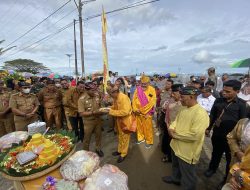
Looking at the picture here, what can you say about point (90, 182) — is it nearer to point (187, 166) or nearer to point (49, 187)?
point (49, 187)

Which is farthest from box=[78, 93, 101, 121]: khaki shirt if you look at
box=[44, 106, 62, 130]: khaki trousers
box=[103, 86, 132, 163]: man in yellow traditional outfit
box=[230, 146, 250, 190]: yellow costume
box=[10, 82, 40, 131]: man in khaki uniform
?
box=[230, 146, 250, 190]: yellow costume

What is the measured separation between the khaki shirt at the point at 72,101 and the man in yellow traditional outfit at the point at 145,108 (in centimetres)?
182

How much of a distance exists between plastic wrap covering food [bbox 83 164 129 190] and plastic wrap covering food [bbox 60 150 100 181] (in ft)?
0.32

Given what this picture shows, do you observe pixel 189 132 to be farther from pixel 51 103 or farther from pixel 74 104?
pixel 51 103

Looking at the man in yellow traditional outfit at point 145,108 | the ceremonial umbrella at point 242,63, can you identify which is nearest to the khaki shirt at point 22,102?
the man in yellow traditional outfit at point 145,108

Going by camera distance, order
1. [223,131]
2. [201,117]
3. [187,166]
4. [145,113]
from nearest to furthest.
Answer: [201,117] < [187,166] < [223,131] < [145,113]

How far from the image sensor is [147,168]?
3959 millimetres

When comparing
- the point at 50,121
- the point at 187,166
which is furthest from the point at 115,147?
the point at 187,166

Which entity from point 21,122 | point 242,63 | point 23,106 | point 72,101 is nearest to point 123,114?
point 72,101

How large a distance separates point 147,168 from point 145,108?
4.93ft

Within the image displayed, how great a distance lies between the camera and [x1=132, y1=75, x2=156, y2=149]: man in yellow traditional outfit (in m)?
4.79

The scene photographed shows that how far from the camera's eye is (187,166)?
267cm

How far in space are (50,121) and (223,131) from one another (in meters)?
4.93

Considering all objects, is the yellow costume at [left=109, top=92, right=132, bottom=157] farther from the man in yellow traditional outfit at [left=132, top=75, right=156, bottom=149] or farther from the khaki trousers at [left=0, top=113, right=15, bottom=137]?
the khaki trousers at [left=0, top=113, right=15, bottom=137]
